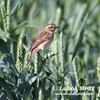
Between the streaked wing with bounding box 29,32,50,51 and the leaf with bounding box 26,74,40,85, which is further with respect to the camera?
the streaked wing with bounding box 29,32,50,51

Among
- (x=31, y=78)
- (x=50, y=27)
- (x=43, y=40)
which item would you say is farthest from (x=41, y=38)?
(x=31, y=78)

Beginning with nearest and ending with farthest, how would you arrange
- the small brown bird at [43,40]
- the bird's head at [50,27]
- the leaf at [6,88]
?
1. the leaf at [6,88]
2. the small brown bird at [43,40]
3. the bird's head at [50,27]

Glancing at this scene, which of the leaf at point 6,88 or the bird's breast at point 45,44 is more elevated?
the bird's breast at point 45,44

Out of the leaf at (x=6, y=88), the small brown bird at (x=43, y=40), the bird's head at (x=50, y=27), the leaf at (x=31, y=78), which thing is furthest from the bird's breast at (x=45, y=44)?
the leaf at (x=6, y=88)

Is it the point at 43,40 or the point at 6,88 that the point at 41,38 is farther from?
the point at 6,88

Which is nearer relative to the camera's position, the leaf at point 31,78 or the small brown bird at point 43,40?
the leaf at point 31,78

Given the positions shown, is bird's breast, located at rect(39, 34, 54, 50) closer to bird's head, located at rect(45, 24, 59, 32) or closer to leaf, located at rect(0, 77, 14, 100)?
bird's head, located at rect(45, 24, 59, 32)

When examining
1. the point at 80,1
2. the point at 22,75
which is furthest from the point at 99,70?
the point at 80,1

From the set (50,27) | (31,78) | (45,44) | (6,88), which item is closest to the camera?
(6,88)

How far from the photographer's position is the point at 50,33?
9.44ft

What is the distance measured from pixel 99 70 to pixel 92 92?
438 mm

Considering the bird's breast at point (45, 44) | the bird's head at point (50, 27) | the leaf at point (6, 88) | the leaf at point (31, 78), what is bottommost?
the leaf at point (6, 88)

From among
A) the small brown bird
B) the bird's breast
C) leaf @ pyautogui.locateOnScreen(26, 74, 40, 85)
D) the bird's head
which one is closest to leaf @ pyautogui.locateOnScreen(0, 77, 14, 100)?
leaf @ pyautogui.locateOnScreen(26, 74, 40, 85)

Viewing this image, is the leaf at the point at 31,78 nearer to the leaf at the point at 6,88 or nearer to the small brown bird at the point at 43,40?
the leaf at the point at 6,88
